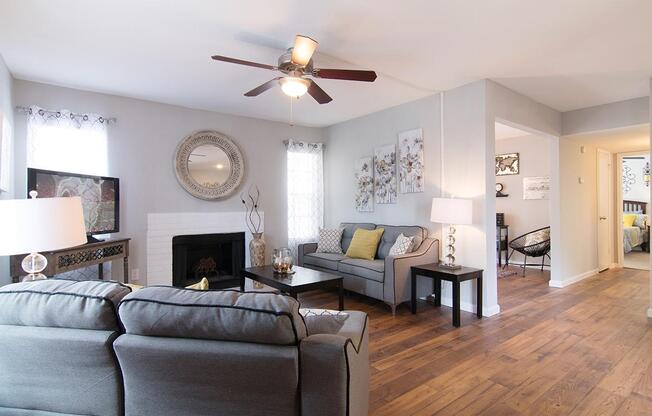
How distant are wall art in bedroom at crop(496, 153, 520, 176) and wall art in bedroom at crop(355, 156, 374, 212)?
11.1 ft

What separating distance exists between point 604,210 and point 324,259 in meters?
5.02

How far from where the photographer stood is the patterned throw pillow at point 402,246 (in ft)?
13.0

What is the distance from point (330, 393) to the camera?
44.4 inches

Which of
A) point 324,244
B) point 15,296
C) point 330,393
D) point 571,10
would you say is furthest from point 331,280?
point 571,10

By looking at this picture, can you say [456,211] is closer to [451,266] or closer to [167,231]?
[451,266]

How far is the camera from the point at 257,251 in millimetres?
4871

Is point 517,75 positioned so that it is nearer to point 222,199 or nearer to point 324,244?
point 324,244

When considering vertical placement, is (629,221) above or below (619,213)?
below

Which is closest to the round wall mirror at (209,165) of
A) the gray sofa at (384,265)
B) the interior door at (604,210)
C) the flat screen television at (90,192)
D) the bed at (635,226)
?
the flat screen television at (90,192)

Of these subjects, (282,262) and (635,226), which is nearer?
(282,262)

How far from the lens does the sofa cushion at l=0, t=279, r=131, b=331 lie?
1.22 metres

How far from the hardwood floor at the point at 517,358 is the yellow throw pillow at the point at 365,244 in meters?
0.58

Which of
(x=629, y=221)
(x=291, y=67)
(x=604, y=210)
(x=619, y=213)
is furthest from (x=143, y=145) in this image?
(x=629, y=221)

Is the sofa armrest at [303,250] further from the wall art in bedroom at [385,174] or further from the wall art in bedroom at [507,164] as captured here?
the wall art in bedroom at [507,164]
